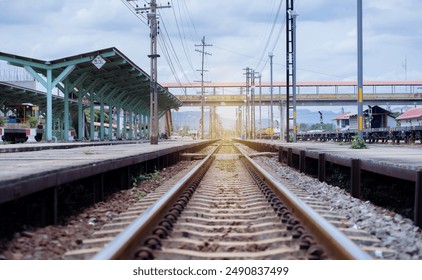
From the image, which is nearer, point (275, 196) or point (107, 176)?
point (275, 196)

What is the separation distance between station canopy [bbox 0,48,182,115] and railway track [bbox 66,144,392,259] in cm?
1940

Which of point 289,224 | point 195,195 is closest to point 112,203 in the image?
point 195,195

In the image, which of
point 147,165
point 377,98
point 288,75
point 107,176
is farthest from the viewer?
point 377,98

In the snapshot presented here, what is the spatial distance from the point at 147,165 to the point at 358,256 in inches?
417

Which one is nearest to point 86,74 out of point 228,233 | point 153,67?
point 153,67

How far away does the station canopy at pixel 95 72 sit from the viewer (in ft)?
83.1

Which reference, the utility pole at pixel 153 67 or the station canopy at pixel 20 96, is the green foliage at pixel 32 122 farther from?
the utility pole at pixel 153 67

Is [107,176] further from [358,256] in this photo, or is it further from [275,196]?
[358,256]

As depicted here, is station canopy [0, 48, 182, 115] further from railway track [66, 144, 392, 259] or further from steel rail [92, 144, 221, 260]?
steel rail [92, 144, 221, 260]

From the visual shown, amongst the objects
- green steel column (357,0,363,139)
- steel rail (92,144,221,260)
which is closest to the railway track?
steel rail (92,144,221,260)

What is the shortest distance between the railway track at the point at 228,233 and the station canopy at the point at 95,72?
19.4 meters

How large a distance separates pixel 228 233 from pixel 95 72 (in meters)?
25.5

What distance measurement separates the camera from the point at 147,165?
1370 centimetres

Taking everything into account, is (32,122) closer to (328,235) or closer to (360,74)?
(360,74)
